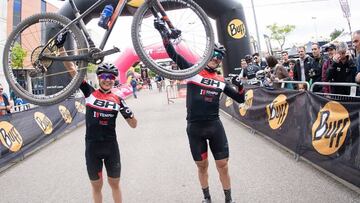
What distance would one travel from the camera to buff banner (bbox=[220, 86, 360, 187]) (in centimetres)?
484

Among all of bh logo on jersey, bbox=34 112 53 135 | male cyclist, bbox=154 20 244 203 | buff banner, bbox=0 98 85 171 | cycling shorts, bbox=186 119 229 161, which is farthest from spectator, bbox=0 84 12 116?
cycling shorts, bbox=186 119 229 161

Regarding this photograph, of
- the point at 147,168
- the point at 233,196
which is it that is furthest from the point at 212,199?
the point at 147,168

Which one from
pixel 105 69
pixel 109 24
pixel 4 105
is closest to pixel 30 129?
pixel 4 105

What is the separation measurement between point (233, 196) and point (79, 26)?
319 centimetres

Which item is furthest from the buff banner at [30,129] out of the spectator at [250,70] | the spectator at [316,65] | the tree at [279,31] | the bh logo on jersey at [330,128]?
the tree at [279,31]

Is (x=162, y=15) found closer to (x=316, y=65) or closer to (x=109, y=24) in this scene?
(x=109, y=24)

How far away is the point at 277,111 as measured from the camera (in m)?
7.68

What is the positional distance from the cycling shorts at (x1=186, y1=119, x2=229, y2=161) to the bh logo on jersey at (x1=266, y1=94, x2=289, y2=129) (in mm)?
2929

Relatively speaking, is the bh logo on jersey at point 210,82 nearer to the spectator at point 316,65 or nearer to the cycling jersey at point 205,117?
the cycling jersey at point 205,117

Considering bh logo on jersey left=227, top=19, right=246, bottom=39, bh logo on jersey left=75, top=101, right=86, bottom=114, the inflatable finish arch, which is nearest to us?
the inflatable finish arch

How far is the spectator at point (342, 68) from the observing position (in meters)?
6.30

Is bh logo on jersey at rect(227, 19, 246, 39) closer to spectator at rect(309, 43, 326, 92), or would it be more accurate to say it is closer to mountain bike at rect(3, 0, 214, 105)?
spectator at rect(309, 43, 326, 92)

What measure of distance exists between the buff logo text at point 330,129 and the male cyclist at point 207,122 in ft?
5.45

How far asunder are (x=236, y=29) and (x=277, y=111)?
19.6ft
